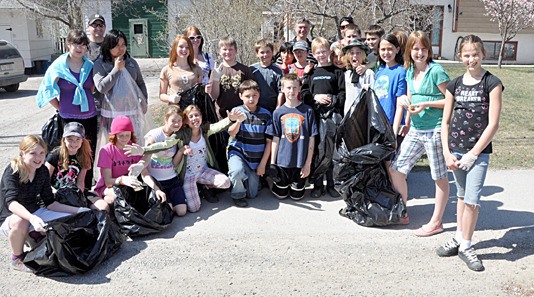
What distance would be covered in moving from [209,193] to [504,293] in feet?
9.78

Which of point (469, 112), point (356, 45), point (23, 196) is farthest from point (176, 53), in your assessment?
point (469, 112)

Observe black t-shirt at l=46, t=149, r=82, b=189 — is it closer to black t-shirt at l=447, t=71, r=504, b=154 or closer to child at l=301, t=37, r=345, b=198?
child at l=301, t=37, r=345, b=198

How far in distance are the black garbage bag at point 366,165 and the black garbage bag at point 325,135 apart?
349mm

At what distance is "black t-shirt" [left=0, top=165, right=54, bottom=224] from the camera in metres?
3.92

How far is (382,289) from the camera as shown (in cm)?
369

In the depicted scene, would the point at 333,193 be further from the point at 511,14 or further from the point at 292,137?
the point at 511,14

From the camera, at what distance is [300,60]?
576 centimetres

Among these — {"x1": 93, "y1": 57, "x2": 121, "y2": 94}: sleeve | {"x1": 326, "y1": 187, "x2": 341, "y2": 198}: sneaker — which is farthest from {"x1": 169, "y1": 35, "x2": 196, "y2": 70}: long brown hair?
{"x1": 326, "y1": 187, "x2": 341, "y2": 198}: sneaker

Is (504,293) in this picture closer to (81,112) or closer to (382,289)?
(382,289)

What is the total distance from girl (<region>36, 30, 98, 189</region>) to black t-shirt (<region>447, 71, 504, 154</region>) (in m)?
3.52

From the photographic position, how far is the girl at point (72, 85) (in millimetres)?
5152

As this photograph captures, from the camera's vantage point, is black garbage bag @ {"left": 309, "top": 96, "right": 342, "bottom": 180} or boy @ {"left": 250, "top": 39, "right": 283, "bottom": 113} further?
boy @ {"left": 250, "top": 39, "right": 283, "bottom": 113}

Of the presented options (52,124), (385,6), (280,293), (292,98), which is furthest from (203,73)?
(385,6)

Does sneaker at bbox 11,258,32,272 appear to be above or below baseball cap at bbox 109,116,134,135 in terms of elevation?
below
